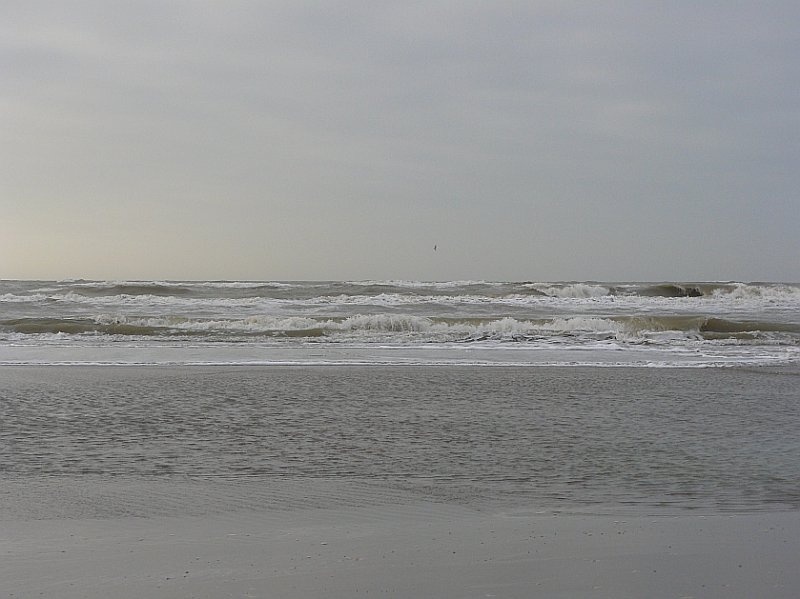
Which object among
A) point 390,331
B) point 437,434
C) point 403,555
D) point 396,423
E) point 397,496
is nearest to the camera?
point 403,555

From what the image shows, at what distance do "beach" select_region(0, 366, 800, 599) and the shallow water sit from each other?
3cm

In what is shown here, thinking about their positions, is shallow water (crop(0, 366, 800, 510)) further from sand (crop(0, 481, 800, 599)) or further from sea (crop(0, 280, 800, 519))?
sand (crop(0, 481, 800, 599))

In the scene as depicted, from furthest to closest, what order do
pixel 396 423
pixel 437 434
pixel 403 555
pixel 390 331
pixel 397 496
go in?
1. pixel 390 331
2. pixel 396 423
3. pixel 437 434
4. pixel 397 496
5. pixel 403 555

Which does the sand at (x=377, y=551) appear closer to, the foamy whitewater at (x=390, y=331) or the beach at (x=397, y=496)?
the beach at (x=397, y=496)

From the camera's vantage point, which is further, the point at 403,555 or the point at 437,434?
the point at 437,434

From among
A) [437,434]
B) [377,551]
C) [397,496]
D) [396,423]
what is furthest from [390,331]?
[377,551]

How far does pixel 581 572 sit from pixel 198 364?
1206cm

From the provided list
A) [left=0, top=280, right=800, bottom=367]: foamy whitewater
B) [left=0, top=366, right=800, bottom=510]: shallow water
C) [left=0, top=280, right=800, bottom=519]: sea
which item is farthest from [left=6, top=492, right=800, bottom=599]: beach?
[left=0, top=280, right=800, bottom=367]: foamy whitewater

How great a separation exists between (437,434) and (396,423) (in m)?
0.73

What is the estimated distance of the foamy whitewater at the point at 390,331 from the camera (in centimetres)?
1731

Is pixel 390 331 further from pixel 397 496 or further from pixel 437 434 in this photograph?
pixel 397 496

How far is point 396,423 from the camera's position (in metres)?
8.78

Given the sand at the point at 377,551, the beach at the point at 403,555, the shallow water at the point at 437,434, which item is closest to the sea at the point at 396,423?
the shallow water at the point at 437,434

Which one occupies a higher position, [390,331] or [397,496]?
[390,331]
